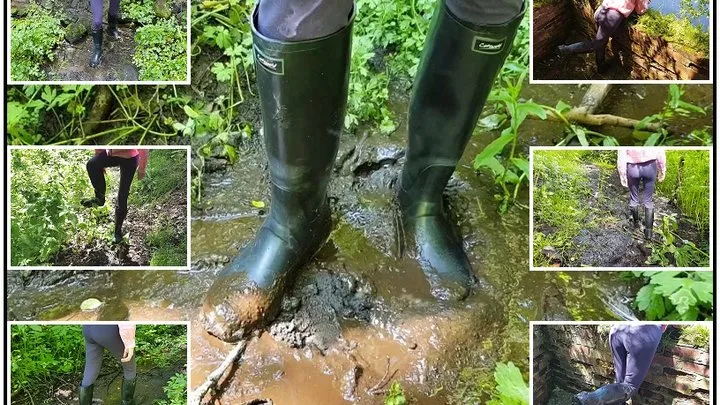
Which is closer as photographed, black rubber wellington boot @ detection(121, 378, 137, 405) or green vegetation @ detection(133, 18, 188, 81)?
black rubber wellington boot @ detection(121, 378, 137, 405)

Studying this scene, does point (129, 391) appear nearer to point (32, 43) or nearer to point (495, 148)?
point (32, 43)

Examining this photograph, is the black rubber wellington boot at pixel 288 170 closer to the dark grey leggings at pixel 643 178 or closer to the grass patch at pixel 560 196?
the grass patch at pixel 560 196

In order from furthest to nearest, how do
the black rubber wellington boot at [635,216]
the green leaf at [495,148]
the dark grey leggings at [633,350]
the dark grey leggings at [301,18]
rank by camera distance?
the green leaf at [495,148], the black rubber wellington boot at [635,216], the dark grey leggings at [633,350], the dark grey leggings at [301,18]

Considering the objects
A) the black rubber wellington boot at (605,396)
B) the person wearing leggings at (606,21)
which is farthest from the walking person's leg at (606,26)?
the black rubber wellington boot at (605,396)

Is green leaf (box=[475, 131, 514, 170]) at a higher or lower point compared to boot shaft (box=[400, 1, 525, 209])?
lower

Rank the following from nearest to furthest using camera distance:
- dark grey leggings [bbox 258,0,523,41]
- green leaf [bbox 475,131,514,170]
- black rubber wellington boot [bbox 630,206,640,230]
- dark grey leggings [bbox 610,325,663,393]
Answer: dark grey leggings [bbox 258,0,523,41] → dark grey leggings [bbox 610,325,663,393] → black rubber wellington boot [bbox 630,206,640,230] → green leaf [bbox 475,131,514,170]

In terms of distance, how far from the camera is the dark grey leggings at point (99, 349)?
31.3 inches

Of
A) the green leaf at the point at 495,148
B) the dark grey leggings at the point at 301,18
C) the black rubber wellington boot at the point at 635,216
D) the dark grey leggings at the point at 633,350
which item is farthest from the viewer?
the green leaf at the point at 495,148

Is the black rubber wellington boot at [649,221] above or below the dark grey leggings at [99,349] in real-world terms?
above

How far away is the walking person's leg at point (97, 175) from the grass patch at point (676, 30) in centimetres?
72

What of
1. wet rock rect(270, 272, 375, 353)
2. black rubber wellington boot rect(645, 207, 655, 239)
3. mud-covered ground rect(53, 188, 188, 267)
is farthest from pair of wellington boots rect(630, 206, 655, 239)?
mud-covered ground rect(53, 188, 188, 267)

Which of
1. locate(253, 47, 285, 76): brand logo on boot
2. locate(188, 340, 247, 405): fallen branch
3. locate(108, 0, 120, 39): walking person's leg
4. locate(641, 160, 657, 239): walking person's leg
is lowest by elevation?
locate(188, 340, 247, 405): fallen branch

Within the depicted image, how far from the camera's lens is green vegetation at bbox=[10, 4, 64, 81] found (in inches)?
33.8

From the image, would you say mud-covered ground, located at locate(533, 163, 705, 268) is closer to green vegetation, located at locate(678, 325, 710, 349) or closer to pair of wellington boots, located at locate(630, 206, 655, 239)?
pair of wellington boots, located at locate(630, 206, 655, 239)
